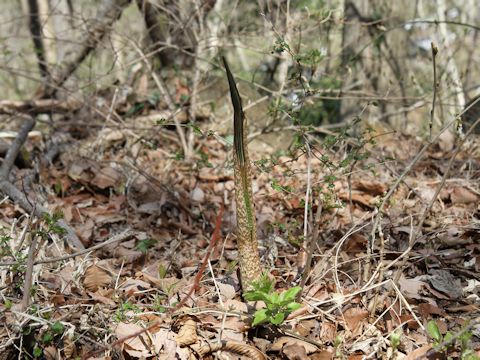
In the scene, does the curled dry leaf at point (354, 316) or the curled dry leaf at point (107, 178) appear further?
the curled dry leaf at point (107, 178)

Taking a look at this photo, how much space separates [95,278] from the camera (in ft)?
8.44

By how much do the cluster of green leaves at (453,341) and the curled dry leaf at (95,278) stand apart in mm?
1633

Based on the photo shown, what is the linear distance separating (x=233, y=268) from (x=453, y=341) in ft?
3.75

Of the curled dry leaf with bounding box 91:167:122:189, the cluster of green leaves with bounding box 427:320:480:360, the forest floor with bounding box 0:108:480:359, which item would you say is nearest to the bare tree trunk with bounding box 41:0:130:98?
the curled dry leaf with bounding box 91:167:122:189

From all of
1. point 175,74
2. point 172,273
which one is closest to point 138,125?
point 175,74

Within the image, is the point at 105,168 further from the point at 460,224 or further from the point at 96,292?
the point at 460,224

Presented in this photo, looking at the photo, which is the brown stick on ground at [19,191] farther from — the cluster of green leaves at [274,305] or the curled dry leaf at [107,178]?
the cluster of green leaves at [274,305]

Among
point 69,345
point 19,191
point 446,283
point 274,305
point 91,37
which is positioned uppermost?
point 91,37

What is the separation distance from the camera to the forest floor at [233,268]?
6.86 feet

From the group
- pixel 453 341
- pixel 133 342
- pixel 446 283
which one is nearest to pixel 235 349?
pixel 133 342

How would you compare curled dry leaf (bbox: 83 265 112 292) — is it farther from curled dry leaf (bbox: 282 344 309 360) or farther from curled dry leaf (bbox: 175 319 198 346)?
curled dry leaf (bbox: 282 344 309 360)

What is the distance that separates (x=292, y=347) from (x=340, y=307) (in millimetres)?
351

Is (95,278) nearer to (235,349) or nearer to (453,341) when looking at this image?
(235,349)

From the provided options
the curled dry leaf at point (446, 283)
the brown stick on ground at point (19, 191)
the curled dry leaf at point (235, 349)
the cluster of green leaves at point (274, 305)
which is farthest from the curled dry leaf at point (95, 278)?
the curled dry leaf at point (446, 283)
